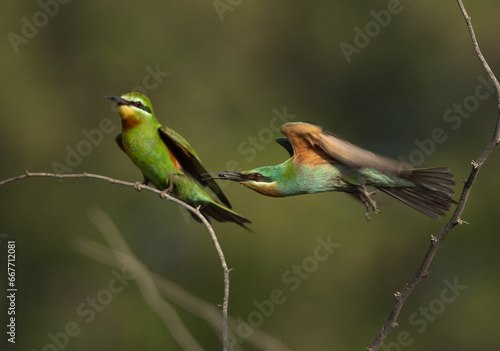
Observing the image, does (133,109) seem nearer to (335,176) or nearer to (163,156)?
(163,156)

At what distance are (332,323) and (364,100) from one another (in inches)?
172

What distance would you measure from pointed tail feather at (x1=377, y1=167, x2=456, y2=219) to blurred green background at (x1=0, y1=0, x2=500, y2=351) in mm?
4571

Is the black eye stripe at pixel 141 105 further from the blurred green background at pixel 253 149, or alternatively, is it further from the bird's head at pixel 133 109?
the blurred green background at pixel 253 149

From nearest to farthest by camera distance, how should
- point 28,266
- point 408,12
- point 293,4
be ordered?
point 28,266 < point 408,12 < point 293,4

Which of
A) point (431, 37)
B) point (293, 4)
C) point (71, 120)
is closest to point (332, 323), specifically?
point (71, 120)

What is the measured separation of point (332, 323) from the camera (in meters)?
9.17

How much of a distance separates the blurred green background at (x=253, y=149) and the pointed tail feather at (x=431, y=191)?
457 cm

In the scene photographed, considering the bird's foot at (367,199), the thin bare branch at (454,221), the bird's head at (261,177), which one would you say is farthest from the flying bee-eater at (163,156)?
the thin bare branch at (454,221)

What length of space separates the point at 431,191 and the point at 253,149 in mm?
6786

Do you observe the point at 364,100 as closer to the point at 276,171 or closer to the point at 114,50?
the point at 114,50

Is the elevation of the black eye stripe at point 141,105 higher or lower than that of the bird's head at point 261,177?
higher

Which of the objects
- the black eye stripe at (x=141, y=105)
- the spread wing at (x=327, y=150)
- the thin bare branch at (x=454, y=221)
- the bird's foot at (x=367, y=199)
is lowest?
the thin bare branch at (x=454, y=221)

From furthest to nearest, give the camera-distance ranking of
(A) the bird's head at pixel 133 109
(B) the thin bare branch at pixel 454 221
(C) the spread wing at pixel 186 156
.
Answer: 1. (A) the bird's head at pixel 133 109
2. (C) the spread wing at pixel 186 156
3. (B) the thin bare branch at pixel 454 221

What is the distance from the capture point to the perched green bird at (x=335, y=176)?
7.80 feet
